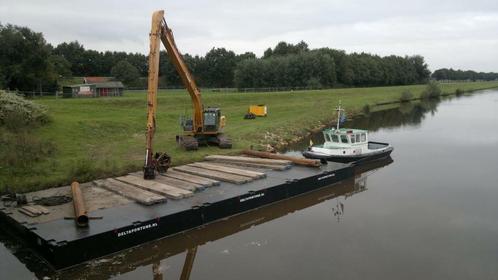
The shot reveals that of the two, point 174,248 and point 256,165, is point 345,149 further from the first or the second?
point 174,248

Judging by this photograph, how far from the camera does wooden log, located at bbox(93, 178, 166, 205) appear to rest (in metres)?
18.2

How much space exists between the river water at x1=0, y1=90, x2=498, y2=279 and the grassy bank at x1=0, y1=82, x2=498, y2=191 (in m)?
5.88

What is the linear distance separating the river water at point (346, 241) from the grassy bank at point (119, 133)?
5882mm

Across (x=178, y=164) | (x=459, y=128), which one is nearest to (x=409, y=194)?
(x=178, y=164)

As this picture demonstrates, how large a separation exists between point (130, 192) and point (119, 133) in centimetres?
1723

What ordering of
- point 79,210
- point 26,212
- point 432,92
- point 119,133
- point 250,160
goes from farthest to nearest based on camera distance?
point 432,92
point 119,133
point 250,160
point 26,212
point 79,210

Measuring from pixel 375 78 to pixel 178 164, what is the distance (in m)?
112

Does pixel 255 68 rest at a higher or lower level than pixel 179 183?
higher

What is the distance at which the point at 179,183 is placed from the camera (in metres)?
21.2

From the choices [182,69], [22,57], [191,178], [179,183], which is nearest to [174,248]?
[179,183]

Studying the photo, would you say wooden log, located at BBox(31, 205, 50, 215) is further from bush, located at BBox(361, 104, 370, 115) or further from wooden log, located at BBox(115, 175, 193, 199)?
bush, located at BBox(361, 104, 370, 115)

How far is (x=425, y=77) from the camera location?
534 ft

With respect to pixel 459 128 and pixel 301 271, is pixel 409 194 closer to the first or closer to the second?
pixel 301 271

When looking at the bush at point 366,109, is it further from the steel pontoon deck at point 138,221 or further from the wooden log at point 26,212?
the wooden log at point 26,212
